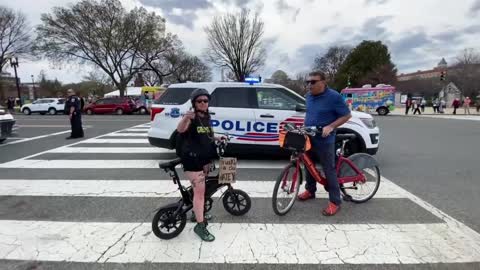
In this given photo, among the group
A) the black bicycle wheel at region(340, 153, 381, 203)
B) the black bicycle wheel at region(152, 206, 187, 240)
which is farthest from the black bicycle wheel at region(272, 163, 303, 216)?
the black bicycle wheel at region(152, 206, 187, 240)

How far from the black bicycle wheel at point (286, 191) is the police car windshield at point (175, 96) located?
3.54 meters

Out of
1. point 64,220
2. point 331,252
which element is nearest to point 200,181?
point 331,252

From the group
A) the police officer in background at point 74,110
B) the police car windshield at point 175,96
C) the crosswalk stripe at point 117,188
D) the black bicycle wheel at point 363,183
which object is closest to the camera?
the black bicycle wheel at point 363,183

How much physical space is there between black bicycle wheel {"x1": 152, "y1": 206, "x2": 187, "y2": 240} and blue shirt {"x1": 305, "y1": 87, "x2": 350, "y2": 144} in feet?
6.52

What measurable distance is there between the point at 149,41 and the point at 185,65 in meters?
25.3

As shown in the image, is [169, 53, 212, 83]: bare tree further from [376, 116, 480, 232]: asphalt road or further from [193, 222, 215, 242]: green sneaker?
[193, 222, 215, 242]: green sneaker

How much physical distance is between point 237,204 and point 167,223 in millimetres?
965

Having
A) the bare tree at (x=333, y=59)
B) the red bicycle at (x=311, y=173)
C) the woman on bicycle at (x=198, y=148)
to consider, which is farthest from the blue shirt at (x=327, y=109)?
the bare tree at (x=333, y=59)

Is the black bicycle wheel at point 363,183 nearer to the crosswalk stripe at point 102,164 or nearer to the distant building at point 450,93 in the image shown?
the crosswalk stripe at point 102,164

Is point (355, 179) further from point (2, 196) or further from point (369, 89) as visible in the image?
point (369, 89)

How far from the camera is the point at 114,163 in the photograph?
670 cm

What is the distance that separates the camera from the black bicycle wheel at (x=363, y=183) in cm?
431

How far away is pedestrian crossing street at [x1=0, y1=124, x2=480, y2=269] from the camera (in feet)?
9.37

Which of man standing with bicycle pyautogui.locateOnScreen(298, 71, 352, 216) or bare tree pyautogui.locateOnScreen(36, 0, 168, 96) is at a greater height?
bare tree pyautogui.locateOnScreen(36, 0, 168, 96)
